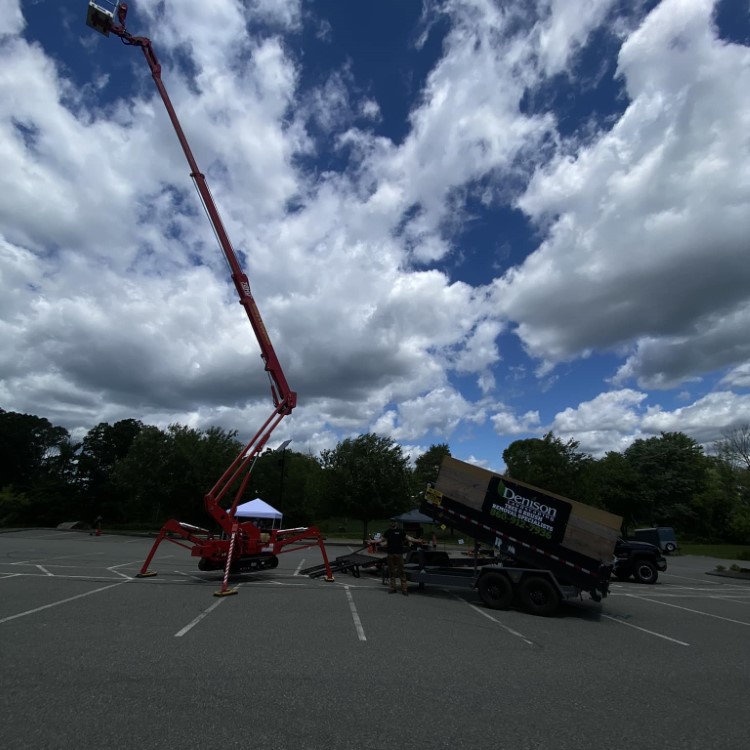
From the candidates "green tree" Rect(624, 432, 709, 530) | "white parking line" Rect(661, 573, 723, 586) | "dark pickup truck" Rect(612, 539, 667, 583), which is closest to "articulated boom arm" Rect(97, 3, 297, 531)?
"dark pickup truck" Rect(612, 539, 667, 583)

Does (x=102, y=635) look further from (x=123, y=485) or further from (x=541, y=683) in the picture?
(x=123, y=485)

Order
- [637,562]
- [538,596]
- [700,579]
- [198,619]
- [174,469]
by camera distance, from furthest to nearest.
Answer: [174,469] < [700,579] < [637,562] < [538,596] < [198,619]

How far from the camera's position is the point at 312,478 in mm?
44531

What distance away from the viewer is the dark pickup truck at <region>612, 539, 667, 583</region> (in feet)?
54.9

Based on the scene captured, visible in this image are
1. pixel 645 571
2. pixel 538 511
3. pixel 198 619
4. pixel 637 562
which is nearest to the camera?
pixel 198 619

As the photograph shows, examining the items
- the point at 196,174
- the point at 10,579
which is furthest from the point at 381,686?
the point at 196,174

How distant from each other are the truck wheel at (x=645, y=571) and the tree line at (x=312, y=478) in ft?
29.6

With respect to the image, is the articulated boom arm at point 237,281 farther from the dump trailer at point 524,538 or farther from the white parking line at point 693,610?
the white parking line at point 693,610

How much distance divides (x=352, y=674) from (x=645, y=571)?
15.2 m

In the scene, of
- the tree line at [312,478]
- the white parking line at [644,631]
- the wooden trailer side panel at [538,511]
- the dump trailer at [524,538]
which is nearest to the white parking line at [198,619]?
the dump trailer at [524,538]

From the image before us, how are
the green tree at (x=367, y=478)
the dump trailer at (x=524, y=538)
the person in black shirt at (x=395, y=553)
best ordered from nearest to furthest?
the dump trailer at (x=524, y=538) → the person in black shirt at (x=395, y=553) → the green tree at (x=367, y=478)

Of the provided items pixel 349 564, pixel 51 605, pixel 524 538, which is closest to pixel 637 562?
Answer: pixel 524 538

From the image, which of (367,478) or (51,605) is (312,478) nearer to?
(367,478)

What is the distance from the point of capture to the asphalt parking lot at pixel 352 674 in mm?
4035
